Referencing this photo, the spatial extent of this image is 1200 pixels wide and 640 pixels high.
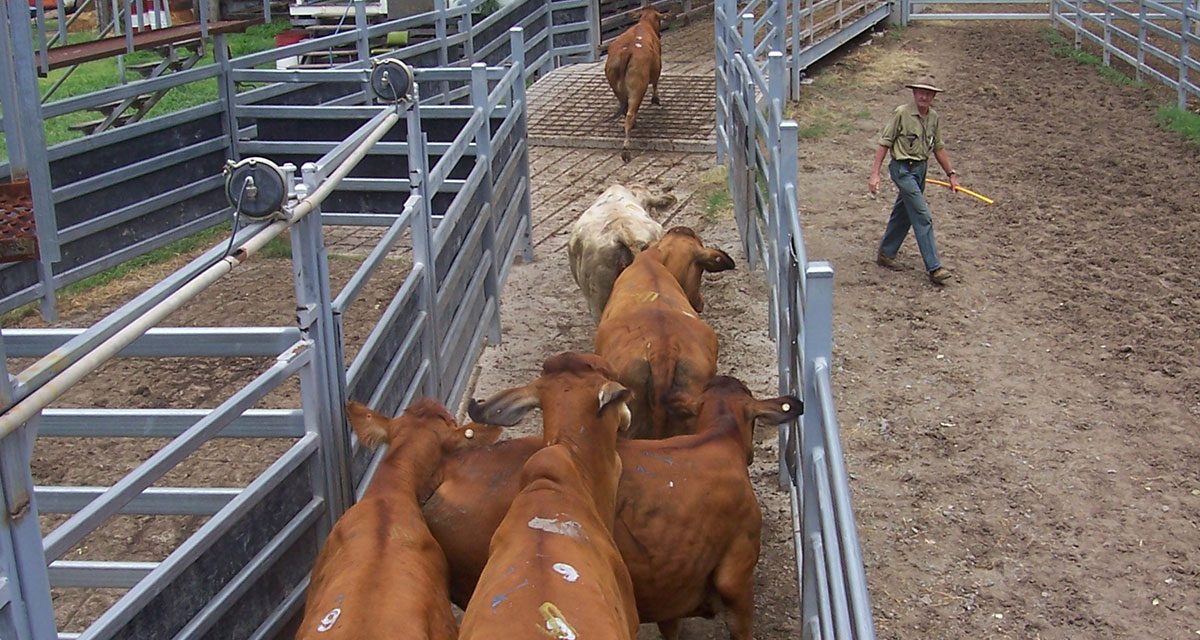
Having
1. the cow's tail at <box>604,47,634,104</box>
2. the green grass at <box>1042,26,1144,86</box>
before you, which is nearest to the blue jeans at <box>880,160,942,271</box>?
the cow's tail at <box>604,47,634,104</box>

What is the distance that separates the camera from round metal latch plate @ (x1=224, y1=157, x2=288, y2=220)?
420 cm

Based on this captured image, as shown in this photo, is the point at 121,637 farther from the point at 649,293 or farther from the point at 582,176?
the point at 582,176

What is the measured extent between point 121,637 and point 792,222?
3441 mm

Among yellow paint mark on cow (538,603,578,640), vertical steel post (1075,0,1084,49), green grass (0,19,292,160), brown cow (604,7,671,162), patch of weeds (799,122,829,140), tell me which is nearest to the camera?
yellow paint mark on cow (538,603,578,640)

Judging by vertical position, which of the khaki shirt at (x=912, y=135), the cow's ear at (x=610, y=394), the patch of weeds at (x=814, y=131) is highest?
the khaki shirt at (x=912, y=135)

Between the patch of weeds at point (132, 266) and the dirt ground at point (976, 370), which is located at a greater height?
the patch of weeds at point (132, 266)

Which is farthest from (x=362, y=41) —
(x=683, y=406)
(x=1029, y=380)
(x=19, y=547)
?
(x=19, y=547)

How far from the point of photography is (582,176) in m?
13.7

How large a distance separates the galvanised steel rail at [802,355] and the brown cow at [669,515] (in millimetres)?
253

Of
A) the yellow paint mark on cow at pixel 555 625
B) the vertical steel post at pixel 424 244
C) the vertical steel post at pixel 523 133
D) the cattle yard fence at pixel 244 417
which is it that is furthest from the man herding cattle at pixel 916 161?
the yellow paint mark on cow at pixel 555 625

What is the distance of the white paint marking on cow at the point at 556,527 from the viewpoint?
402 cm

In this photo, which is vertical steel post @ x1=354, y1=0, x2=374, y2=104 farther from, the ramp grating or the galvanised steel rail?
the galvanised steel rail

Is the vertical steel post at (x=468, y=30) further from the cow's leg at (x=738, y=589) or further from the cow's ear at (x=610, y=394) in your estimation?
the cow's ear at (x=610, y=394)

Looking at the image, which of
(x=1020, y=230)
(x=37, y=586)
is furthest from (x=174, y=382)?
(x=1020, y=230)
